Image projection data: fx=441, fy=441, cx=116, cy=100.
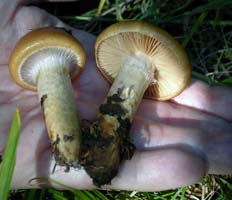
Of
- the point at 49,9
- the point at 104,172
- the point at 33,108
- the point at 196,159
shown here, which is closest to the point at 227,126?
the point at 196,159

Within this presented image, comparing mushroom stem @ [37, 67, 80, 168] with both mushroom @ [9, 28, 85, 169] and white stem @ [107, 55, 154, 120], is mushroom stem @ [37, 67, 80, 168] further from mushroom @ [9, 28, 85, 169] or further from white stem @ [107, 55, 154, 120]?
white stem @ [107, 55, 154, 120]

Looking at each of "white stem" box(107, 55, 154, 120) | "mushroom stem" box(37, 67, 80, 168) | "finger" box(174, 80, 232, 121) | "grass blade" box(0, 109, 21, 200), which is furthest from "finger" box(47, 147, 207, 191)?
"grass blade" box(0, 109, 21, 200)

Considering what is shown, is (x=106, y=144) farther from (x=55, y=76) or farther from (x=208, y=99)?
(x=208, y=99)

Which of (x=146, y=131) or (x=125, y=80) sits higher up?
(x=125, y=80)

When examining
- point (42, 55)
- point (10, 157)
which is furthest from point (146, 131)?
point (10, 157)

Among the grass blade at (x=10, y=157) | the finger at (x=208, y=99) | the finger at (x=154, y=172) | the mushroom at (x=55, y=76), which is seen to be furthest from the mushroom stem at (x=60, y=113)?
the finger at (x=208, y=99)

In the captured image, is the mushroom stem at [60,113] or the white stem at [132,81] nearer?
the mushroom stem at [60,113]

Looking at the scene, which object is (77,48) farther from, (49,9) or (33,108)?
(49,9)

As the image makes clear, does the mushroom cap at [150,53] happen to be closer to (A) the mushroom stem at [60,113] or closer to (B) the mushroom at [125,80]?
(B) the mushroom at [125,80]
